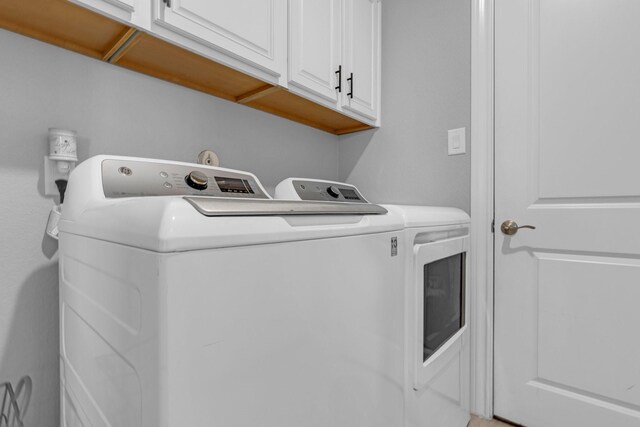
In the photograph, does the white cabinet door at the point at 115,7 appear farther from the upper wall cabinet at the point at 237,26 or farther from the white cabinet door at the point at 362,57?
the white cabinet door at the point at 362,57

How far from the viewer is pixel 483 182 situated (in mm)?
1484

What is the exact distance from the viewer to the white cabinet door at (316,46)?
1286 millimetres

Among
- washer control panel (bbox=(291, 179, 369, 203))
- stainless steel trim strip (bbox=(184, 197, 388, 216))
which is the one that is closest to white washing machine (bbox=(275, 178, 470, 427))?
washer control panel (bbox=(291, 179, 369, 203))

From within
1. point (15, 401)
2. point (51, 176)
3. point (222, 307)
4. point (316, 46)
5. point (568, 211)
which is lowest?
point (15, 401)

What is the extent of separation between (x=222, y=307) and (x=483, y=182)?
4.52 feet

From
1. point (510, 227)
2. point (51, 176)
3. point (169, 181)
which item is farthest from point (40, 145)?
point (510, 227)

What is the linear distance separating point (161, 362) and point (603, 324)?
1.56 m

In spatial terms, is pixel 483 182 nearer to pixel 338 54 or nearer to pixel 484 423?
pixel 338 54

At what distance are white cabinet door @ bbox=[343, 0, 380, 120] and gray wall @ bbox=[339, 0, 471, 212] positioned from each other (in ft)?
0.23

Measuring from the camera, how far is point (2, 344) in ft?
2.97

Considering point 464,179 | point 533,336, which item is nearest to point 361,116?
point 464,179

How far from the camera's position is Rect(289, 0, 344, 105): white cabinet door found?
→ 1.29m

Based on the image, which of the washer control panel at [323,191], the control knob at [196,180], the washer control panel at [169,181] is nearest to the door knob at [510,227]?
the washer control panel at [323,191]

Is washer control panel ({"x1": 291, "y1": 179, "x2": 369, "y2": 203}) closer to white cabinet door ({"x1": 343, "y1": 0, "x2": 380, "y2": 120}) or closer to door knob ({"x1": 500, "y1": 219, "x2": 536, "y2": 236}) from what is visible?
white cabinet door ({"x1": 343, "y1": 0, "x2": 380, "y2": 120})
